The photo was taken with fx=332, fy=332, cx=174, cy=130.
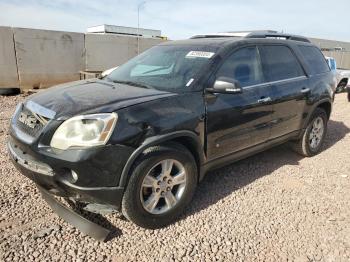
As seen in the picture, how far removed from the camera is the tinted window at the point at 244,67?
12.0 ft

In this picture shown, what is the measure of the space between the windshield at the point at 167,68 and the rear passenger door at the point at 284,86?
99 cm

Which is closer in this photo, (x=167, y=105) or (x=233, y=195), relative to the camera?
(x=167, y=105)

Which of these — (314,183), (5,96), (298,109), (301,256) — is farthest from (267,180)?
(5,96)

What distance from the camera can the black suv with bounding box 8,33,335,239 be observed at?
8.79ft

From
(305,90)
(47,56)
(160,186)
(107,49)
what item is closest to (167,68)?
(160,186)

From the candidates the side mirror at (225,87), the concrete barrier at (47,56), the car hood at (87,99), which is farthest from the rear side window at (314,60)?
the concrete barrier at (47,56)

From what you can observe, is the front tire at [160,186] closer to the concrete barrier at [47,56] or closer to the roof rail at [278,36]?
the roof rail at [278,36]

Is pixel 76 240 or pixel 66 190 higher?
pixel 66 190

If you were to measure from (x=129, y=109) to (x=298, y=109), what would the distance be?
111 inches

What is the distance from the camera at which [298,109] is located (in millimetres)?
4672

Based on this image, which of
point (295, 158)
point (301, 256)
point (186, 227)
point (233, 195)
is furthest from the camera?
point (295, 158)

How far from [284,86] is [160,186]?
231 centimetres

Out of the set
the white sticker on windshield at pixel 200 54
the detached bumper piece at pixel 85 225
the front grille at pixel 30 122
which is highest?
the white sticker on windshield at pixel 200 54

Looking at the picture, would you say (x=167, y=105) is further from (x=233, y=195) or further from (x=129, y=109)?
(x=233, y=195)
